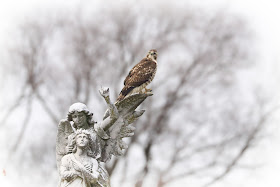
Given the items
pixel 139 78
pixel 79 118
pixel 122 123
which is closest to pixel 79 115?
pixel 79 118

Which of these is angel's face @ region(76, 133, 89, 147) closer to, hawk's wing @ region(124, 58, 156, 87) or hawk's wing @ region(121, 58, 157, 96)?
hawk's wing @ region(121, 58, 157, 96)

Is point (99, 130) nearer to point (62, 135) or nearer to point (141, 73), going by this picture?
point (62, 135)

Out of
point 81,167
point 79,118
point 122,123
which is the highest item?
point 79,118

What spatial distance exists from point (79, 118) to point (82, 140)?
0.27 m

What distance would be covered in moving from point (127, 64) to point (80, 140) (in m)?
8.26

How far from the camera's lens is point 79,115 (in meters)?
6.50

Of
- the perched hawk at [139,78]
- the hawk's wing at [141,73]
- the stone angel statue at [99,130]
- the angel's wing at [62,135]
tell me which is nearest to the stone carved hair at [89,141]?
the stone angel statue at [99,130]

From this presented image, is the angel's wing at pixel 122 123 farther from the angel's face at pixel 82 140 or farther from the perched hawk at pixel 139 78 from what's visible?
the angel's face at pixel 82 140

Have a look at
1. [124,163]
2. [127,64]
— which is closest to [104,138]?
[124,163]

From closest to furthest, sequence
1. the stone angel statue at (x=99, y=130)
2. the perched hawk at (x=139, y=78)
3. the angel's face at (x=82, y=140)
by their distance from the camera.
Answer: the angel's face at (x=82, y=140), the stone angel statue at (x=99, y=130), the perched hawk at (x=139, y=78)

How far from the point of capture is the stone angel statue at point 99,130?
6480 millimetres

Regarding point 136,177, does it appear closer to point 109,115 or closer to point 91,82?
point 91,82

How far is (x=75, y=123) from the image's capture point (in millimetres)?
6555

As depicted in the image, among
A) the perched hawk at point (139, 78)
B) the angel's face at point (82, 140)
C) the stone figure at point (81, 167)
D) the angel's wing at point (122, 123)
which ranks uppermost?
the perched hawk at point (139, 78)
